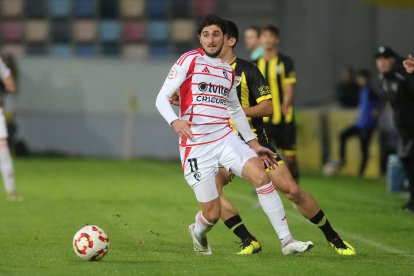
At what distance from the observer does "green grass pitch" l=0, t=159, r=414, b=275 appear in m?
9.73

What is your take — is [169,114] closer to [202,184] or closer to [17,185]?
[202,184]

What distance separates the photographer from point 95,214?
14852mm

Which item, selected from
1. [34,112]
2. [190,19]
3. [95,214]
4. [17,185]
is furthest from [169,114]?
[190,19]

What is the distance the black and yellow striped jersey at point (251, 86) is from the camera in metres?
11.3

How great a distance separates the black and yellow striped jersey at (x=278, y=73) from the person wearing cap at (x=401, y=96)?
116 cm

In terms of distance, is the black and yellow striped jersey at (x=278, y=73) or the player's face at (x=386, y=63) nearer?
the player's face at (x=386, y=63)

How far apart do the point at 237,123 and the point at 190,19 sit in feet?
78.9

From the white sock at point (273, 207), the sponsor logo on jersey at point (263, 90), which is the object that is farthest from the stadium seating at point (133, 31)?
the white sock at point (273, 207)

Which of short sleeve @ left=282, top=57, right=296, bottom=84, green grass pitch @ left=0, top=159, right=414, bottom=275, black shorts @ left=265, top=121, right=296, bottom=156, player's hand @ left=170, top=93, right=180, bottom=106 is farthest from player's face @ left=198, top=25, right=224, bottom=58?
black shorts @ left=265, top=121, right=296, bottom=156

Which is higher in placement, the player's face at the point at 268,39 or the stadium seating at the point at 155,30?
the player's face at the point at 268,39

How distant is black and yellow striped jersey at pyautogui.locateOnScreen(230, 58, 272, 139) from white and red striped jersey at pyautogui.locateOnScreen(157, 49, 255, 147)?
0.98 metres

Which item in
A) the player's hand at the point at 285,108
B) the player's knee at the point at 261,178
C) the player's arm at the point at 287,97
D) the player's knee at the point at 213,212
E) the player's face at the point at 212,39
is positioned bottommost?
the player's hand at the point at 285,108

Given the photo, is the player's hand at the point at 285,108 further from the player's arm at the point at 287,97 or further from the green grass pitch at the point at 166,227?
the green grass pitch at the point at 166,227

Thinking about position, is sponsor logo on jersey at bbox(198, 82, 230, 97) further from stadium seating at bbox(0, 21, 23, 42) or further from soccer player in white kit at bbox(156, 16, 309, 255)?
stadium seating at bbox(0, 21, 23, 42)
